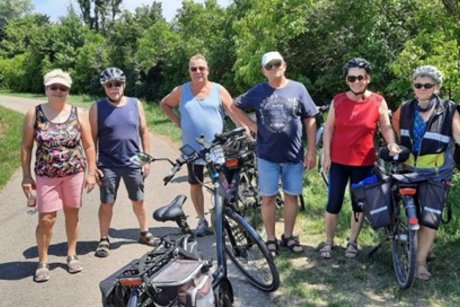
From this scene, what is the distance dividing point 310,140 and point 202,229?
1699mm

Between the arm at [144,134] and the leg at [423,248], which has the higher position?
the arm at [144,134]

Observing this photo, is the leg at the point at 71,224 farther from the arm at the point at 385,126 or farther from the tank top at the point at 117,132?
the arm at the point at 385,126

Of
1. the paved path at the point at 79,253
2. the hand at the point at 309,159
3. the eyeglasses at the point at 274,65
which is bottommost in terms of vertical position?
the paved path at the point at 79,253

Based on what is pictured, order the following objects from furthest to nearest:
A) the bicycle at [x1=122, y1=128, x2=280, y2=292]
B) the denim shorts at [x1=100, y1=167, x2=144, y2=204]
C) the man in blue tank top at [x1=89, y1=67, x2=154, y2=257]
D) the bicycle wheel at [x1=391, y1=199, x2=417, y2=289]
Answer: the denim shorts at [x1=100, y1=167, x2=144, y2=204]
the man in blue tank top at [x1=89, y1=67, x2=154, y2=257]
the bicycle wheel at [x1=391, y1=199, x2=417, y2=289]
the bicycle at [x1=122, y1=128, x2=280, y2=292]

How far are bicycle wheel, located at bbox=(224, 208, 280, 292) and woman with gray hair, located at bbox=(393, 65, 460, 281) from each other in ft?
4.23

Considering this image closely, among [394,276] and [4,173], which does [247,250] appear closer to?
[394,276]

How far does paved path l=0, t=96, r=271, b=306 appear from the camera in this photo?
4.22 meters

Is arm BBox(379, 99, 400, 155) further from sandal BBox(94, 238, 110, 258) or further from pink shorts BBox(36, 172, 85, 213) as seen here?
sandal BBox(94, 238, 110, 258)

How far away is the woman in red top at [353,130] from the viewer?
4.25 meters

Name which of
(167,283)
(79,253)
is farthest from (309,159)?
(79,253)

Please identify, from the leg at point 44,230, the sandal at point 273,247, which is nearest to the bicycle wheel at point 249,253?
the sandal at point 273,247

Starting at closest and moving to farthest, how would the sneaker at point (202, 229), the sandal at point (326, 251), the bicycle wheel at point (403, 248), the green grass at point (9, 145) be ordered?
1. the bicycle wheel at point (403, 248)
2. the sandal at point (326, 251)
3. the sneaker at point (202, 229)
4. the green grass at point (9, 145)

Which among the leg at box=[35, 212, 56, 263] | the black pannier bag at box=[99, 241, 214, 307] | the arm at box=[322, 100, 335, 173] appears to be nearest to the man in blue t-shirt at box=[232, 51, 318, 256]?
the arm at box=[322, 100, 335, 173]

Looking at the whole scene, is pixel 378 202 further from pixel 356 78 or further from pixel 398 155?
pixel 356 78
